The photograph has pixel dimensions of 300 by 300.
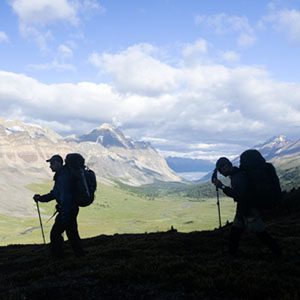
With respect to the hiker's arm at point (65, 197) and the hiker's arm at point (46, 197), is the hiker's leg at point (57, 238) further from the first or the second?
the hiker's arm at point (46, 197)

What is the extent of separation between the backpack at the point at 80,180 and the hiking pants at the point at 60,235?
88cm

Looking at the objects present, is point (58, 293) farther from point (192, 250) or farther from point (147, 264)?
point (192, 250)

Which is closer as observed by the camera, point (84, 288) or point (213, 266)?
point (84, 288)

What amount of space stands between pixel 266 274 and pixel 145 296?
3597 millimetres

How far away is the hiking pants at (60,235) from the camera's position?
16.3m

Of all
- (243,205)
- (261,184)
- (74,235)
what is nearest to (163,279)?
(243,205)

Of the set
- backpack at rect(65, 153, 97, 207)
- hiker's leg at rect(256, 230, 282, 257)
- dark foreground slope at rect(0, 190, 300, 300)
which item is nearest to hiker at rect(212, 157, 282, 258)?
hiker's leg at rect(256, 230, 282, 257)

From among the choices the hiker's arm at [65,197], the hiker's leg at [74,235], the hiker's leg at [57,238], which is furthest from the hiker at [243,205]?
the hiker's leg at [57,238]

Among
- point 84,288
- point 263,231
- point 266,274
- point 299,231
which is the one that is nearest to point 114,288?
point 84,288

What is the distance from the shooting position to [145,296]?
11.4m

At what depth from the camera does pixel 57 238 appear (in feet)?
55.8

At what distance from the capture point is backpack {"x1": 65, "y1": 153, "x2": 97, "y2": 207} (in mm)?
15859

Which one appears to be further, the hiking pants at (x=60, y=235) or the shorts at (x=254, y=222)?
the hiking pants at (x=60, y=235)

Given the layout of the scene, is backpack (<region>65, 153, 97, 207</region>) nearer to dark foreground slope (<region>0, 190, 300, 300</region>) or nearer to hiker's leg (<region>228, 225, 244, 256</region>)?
dark foreground slope (<region>0, 190, 300, 300</region>)
